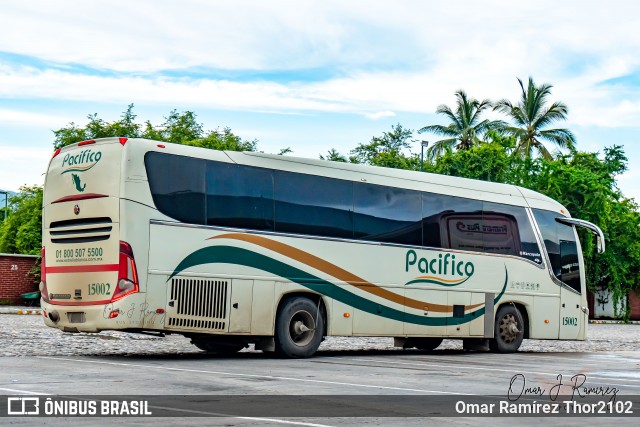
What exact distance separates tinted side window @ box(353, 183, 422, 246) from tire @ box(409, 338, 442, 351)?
355 cm

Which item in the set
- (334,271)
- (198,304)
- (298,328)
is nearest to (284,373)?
(198,304)

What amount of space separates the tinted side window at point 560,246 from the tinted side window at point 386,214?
4.26m

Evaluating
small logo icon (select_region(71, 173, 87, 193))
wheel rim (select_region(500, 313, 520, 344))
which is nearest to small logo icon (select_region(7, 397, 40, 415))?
small logo icon (select_region(71, 173, 87, 193))

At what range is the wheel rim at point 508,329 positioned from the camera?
73.7 ft

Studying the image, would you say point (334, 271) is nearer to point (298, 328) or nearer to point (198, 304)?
point (298, 328)

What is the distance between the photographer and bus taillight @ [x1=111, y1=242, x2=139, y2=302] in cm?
1586

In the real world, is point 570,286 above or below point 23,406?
above

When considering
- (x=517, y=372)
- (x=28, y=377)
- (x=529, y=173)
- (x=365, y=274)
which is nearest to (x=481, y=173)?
(x=529, y=173)

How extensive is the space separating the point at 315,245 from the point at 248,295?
5.68ft

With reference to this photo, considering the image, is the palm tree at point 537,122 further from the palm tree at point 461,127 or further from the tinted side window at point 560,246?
the tinted side window at point 560,246

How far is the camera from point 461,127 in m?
69.9

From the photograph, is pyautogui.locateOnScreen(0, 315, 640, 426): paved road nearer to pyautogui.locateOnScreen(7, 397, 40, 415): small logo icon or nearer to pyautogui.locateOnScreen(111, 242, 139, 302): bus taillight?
pyautogui.locateOnScreen(7, 397, 40, 415): small logo icon

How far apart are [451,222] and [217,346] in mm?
5450

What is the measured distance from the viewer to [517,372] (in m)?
15.7
